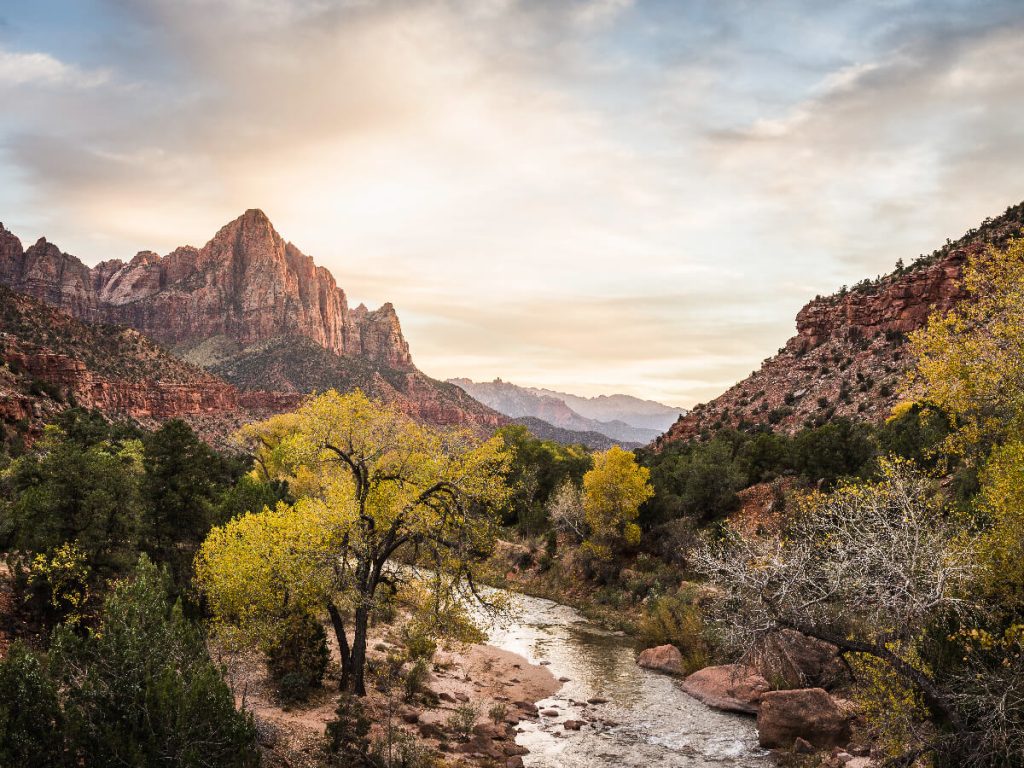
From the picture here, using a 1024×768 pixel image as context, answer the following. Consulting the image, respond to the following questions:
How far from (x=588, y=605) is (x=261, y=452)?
3947 cm

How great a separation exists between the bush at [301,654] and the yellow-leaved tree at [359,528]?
2.26 ft

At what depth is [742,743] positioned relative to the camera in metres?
19.2

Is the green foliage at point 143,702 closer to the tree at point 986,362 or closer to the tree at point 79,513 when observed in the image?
the tree at point 79,513

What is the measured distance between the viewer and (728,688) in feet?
75.1

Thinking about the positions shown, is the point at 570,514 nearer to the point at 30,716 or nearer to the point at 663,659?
the point at 663,659

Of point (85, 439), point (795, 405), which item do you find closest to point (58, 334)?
point (85, 439)

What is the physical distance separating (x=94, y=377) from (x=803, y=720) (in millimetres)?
92465

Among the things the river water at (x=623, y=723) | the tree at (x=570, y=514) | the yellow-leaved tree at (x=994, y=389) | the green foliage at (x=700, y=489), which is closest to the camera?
the yellow-leaved tree at (x=994, y=389)

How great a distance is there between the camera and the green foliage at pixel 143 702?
10344 millimetres

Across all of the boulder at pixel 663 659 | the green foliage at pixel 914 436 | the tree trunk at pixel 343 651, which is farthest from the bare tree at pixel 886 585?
the green foliage at pixel 914 436

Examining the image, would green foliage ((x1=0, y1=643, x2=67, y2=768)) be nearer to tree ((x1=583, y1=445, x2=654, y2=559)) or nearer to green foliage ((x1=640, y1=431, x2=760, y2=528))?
tree ((x1=583, y1=445, x2=654, y2=559))

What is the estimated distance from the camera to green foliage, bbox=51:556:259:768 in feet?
33.9

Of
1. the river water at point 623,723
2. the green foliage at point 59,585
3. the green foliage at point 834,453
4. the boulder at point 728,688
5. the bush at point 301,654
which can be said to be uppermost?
the green foliage at point 834,453

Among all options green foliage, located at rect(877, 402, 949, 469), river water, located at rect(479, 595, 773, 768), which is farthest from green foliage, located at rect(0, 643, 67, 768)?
green foliage, located at rect(877, 402, 949, 469)
